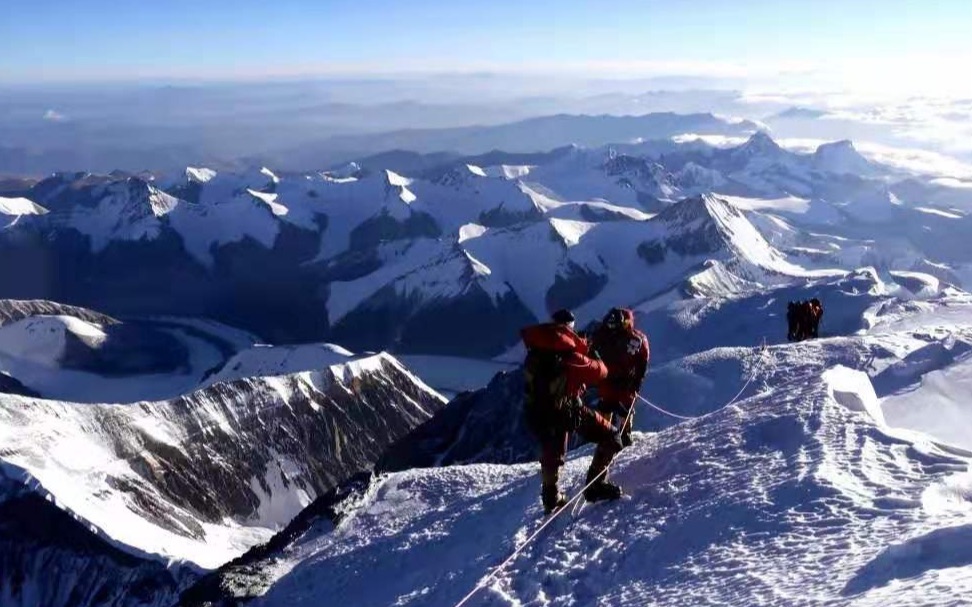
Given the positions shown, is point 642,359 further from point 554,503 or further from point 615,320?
point 554,503

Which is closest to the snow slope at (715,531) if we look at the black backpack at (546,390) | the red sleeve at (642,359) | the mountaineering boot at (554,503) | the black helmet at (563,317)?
the mountaineering boot at (554,503)

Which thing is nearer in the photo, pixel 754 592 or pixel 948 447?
pixel 754 592

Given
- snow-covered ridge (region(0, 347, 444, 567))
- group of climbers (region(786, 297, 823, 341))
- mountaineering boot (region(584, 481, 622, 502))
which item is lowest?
snow-covered ridge (region(0, 347, 444, 567))

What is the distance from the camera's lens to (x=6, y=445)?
7638cm

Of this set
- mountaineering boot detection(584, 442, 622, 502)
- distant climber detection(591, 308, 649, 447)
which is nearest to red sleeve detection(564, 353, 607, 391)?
mountaineering boot detection(584, 442, 622, 502)

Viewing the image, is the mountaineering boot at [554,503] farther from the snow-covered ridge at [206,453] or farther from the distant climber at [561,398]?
the snow-covered ridge at [206,453]

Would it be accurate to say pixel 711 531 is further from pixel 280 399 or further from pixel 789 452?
pixel 280 399

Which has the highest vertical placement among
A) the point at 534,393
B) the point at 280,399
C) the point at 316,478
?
the point at 534,393

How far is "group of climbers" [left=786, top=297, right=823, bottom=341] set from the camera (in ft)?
181

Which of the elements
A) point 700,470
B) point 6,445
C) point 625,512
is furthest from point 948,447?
point 6,445

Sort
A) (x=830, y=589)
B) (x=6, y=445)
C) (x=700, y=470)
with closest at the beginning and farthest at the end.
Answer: (x=830, y=589)
(x=700, y=470)
(x=6, y=445)

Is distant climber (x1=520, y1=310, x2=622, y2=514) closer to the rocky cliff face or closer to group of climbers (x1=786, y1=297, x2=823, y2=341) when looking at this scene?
group of climbers (x1=786, y1=297, x2=823, y2=341)

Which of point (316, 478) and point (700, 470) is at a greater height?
point (700, 470)

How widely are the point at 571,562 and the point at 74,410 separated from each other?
263 feet
